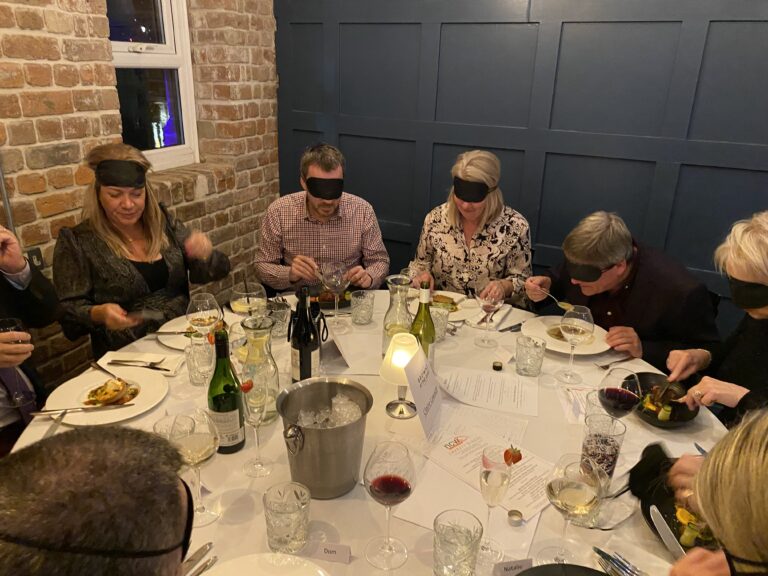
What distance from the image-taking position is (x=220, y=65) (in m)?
3.34

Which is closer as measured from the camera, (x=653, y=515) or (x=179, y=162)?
(x=653, y=515)

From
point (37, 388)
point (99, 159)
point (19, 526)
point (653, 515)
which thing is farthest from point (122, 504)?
point (99, 159)

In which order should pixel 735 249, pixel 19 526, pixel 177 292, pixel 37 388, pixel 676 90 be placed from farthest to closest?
1. pixel 676 90
2. pixel 177 292
3. pixel 37 388
4. pixel 735 249
5. pixel 19 526

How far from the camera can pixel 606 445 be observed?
1.27 meters

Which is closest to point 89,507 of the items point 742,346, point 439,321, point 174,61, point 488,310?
point 439,321

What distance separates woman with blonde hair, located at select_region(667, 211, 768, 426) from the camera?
5.13 feet

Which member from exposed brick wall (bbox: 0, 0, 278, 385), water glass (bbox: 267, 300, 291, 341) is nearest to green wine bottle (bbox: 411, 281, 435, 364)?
water glass (bbox: 267, 300, 291, 341)

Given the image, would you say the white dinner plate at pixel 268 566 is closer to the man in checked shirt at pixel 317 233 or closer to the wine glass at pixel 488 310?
the wine glass at pixel 488 310

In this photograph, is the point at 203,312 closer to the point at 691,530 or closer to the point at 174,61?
the point at 691,530

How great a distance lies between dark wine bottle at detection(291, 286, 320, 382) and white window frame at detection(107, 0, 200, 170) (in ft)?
6.85

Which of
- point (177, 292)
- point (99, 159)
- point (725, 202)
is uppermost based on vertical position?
point (99, 159)

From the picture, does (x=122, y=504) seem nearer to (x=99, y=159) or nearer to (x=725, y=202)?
(x=99, y=159)

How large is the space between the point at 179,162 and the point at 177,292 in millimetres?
1211

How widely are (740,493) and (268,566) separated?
30.3 inches
